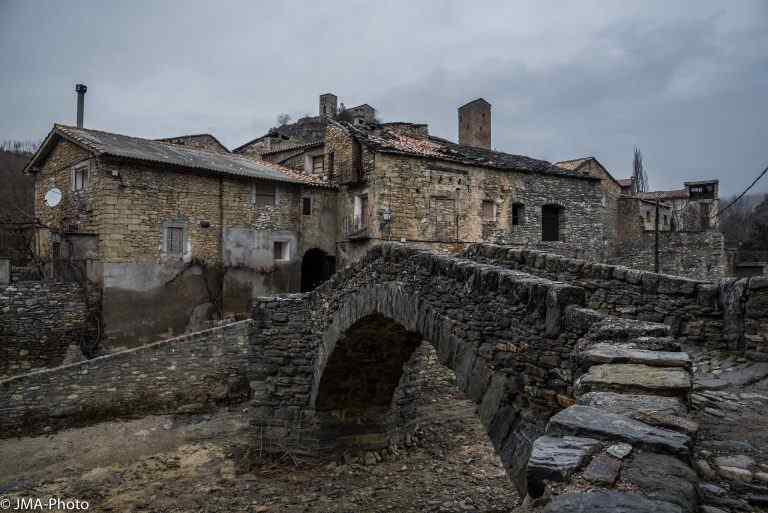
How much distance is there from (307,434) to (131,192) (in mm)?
8995

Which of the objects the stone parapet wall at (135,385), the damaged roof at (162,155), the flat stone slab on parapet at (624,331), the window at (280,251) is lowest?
the stone parapet wall at (135,385)

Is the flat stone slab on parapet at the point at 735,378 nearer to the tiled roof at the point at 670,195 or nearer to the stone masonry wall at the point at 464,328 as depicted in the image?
the stone masonry wall at the point at 464,328

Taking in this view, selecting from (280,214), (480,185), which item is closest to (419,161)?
(480,185)

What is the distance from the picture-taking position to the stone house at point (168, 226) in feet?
46.1

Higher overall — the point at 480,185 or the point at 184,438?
the point at 480,185

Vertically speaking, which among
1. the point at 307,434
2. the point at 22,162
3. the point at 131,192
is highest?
the point at 22,162

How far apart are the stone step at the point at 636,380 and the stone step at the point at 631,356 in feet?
0.13

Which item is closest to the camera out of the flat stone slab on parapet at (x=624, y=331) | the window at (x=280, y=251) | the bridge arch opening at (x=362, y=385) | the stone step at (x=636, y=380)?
the stone step at (x=636, y=380)

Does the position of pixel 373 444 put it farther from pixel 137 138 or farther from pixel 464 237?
pixel 137 138

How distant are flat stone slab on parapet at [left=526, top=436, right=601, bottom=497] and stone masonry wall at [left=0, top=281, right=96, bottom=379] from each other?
14.3 metres

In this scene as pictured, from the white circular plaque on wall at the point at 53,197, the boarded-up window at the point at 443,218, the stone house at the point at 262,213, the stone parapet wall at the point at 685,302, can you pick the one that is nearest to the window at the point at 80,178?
the stone house at the point at 262,213

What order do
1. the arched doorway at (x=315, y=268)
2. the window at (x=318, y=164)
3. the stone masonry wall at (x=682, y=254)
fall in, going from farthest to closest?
the stone masonry wall at (x=682, y=254), the window at (x=318, y=164), the arched doorway at (x=315, y=268)

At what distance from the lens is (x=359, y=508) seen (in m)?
8.40

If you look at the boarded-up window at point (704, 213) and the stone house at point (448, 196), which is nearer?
the stone house at point (448, 196)
